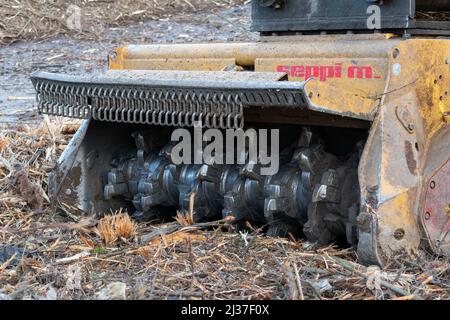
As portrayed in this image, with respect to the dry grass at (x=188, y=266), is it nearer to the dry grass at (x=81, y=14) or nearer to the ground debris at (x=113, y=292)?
the ground debris at (x=113, y=292)

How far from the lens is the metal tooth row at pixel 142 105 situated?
375 centimetres

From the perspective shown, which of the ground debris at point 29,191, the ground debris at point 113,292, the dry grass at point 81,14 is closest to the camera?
the ground debris at point 113,292

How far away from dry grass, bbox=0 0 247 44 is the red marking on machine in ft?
25.8

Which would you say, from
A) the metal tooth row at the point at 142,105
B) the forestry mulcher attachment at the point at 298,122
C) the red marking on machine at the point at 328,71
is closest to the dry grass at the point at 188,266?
the forestry mulcher attachment at the point at 298,122

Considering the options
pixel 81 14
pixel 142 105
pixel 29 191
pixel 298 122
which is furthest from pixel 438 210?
pixel 81 14

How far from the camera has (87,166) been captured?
486 centimetres

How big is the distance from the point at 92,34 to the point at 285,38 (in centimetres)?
751

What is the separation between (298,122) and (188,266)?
2.96 feet

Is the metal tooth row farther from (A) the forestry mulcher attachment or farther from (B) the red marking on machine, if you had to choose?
(B) the red marking on machine

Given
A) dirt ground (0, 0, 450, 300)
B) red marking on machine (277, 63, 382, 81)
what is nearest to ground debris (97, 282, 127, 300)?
dirt ground (0, 0, 450, 300)

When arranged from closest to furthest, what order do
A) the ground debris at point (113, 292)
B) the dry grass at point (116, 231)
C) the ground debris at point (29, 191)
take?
the ground debris at point (113, 292)
the dry grass at point (116, 231)
the ground debris at point (29, 191)

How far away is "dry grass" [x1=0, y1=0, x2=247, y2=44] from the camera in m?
11.5

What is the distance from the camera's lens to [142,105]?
409cm
